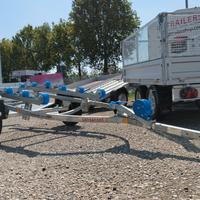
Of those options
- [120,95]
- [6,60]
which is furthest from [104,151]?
[6,60]

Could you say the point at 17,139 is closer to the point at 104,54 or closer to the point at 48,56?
the point at 104,54

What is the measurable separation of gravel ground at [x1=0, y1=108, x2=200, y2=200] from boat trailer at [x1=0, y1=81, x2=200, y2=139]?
0.39 meters

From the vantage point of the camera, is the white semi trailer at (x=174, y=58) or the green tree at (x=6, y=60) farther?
the green tree at (x=6, y=60)

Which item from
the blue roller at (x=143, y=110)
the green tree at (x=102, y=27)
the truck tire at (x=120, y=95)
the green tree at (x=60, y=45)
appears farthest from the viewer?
the green tree at (x=60, y=45)

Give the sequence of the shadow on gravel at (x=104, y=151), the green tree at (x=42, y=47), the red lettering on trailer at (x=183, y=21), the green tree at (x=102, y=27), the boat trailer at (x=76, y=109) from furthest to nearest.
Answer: the green tree at (x=42, y=47)
the green tree at (x=102, y=27)
the red lettering on trailer at (x=183, y=21)
the boat trailer at (x=76, y=109)
the shadow on gravel at (x=104, y=151)

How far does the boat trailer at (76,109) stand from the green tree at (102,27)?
112ft

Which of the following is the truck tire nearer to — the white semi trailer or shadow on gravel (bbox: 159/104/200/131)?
shadow on gravel (bbox: 159/104/200/131)

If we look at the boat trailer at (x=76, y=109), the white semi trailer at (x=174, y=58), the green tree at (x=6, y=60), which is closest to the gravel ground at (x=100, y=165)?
the boat trailer at (x=76, y=109)

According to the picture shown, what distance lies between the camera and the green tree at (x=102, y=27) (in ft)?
152

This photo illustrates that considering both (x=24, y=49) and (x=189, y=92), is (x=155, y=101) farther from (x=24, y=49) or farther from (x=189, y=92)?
(x=24, y=49)

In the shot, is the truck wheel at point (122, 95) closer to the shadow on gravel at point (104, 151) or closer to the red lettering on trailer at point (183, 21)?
the red lettering on trailer at point (183, 21)

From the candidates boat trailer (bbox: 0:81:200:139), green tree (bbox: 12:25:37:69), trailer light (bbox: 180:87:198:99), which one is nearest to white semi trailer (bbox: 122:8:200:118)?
trailer light (bbox: 180:87:198:99)

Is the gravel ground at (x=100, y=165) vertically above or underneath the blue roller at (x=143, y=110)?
underneath

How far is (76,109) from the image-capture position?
10.4 metres
